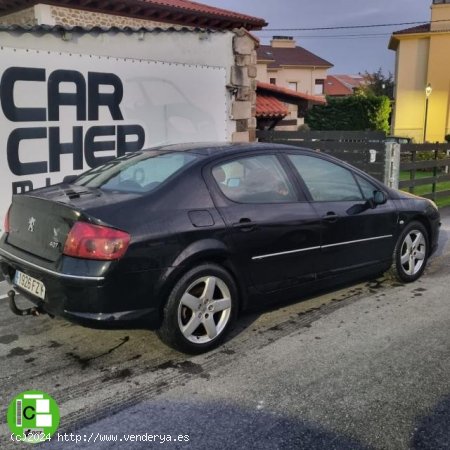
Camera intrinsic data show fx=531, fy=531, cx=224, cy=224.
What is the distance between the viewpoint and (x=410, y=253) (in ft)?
18.4

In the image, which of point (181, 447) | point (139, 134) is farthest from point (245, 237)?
point (139, 134)

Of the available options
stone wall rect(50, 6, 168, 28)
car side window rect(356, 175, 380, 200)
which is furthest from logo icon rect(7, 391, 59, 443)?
stone wall rect(50, 6, 168, 28)

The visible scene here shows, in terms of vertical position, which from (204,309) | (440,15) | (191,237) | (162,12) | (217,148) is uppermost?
(440,15)

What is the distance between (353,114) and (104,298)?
31995mm

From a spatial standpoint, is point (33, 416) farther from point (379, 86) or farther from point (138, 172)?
point (379, 86)

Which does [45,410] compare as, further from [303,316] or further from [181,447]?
[303,316]

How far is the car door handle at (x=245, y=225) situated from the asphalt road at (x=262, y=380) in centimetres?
87

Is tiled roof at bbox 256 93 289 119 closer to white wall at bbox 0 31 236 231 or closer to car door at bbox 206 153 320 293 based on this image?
white wall at bbox 0 31 236 231

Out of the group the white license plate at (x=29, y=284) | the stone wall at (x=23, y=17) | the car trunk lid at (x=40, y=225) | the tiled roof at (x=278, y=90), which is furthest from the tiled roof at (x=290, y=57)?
the white license plate at (x=29, y=284)

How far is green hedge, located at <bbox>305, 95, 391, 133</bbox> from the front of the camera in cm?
3266

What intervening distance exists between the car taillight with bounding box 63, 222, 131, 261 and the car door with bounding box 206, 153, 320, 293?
87 centimetres

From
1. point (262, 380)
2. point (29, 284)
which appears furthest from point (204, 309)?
point (29, 284)

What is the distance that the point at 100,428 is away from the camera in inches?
115

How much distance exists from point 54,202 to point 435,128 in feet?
113
